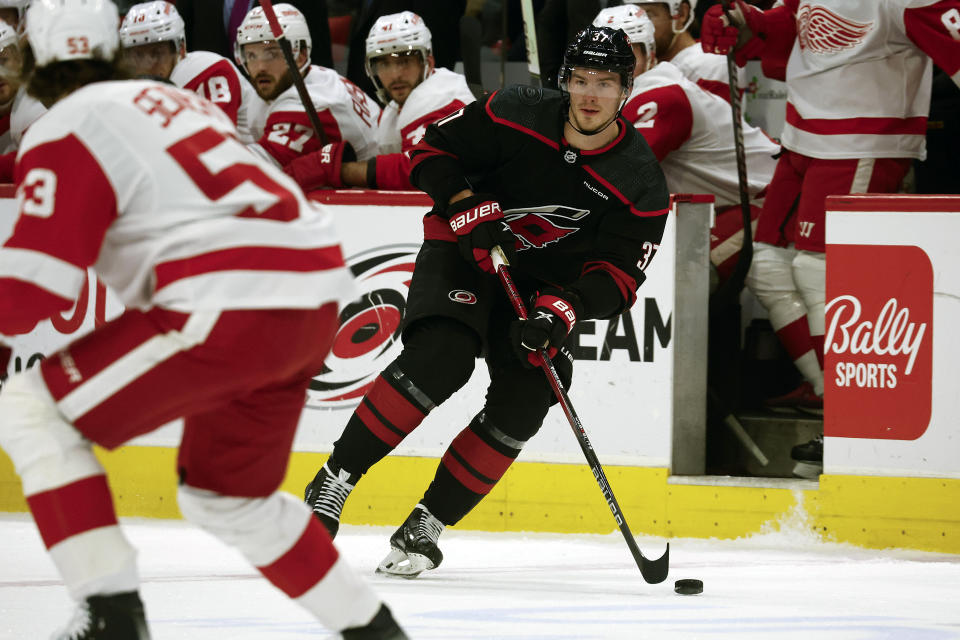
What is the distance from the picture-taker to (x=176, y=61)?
4707 millimetres

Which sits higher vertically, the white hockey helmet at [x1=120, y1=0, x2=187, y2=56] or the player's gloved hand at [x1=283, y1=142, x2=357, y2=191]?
the white hockey helmet at [x1=120, y1=0, x2=187, y2=56]

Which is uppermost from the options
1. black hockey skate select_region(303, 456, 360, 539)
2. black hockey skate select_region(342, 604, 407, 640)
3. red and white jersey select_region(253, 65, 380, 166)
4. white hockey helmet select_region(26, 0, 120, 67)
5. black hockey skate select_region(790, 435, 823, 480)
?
white hockey helmet select_region(26, 0, 120, 67)

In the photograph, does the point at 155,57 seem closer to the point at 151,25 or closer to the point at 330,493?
the point at 151,25

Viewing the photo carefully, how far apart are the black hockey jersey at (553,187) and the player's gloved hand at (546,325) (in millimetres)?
55

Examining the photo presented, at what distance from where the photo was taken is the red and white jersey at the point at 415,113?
4238mm

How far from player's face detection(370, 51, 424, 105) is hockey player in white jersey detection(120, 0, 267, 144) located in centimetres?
48

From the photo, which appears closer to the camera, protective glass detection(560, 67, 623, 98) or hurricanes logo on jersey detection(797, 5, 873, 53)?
protective glass detection(560, 67, 623, 98)

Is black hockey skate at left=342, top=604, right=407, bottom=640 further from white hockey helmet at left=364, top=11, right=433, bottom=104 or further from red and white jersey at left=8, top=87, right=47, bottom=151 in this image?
red and white jersey at left=8, top=87, right=47, bottom=151

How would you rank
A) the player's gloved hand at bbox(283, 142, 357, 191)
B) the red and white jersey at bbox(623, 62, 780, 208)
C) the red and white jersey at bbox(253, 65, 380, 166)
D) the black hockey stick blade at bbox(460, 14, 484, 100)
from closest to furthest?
the red and white jersey at bbox(623, 62, 780, 208) → the player's gloved hand at bbox(283, 142, 357, 191) → the red and white jersey at bbox(253, 65, 380, 166) → the black hockey stick blade at bbox(460, 14, 484, 100)

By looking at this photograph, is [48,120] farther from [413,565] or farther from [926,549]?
[926,549]

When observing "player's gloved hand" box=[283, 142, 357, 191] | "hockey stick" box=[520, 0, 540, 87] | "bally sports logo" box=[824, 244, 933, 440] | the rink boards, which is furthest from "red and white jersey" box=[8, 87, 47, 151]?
"bally sports logo" box=[824, 244, 933, 440]

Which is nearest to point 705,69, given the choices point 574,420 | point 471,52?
point 471,52

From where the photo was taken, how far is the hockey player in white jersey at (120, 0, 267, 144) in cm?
459

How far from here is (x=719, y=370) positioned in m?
4.38
